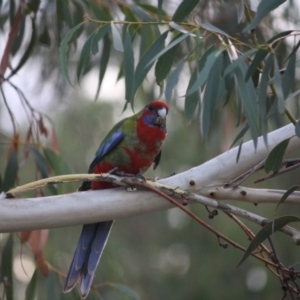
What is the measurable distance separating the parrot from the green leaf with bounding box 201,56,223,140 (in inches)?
31.8

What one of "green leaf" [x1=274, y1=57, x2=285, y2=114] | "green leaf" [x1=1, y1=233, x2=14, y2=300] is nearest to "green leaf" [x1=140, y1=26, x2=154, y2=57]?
"green leaf" [x1=1, y1=233, x2=14, y2=300]

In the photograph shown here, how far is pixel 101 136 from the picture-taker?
6.91 metres

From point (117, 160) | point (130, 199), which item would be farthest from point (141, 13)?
point (130, 199)

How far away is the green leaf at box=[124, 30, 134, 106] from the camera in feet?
6.16

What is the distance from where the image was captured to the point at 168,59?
194 cm

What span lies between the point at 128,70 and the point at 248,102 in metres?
0.45

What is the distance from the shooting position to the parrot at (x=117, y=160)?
241 centimetres

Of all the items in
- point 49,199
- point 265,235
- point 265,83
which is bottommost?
point 265,235

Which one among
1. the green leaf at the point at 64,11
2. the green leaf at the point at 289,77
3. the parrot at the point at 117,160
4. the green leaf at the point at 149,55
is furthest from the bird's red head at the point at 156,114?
the green leaf at the point at 289,77

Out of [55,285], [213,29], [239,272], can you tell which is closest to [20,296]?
[239,272]

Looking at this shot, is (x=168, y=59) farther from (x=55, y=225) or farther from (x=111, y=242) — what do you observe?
(x=111, y=242)

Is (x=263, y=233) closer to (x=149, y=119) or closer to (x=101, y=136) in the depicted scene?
(x=149, y=119)

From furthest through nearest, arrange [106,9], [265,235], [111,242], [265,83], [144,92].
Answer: [111,242] < [144,92] < [106,9] < [265,235] < [265,83]

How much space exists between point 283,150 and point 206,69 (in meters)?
0.46
